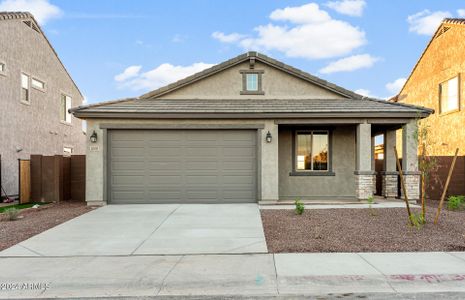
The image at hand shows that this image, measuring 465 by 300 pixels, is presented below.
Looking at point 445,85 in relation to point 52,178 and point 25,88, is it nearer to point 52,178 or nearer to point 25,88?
point 52,178

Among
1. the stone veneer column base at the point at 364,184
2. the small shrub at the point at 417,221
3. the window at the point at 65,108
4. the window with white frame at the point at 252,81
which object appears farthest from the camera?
→ the window at the point at 65,108

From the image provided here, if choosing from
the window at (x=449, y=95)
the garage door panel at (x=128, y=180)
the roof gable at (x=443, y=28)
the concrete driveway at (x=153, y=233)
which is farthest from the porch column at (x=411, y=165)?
the garage door panel at (x=128, y=180)

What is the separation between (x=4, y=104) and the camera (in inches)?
641

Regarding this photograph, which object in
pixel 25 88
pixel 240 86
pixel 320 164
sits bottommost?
pixel 320 164

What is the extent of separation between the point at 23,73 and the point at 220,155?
40.0 ft

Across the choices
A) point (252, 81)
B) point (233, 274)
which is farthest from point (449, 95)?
point (233, 274)

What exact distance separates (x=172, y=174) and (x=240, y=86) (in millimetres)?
4843

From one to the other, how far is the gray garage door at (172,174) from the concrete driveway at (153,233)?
3.67ft

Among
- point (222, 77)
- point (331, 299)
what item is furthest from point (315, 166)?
point (331, 299)

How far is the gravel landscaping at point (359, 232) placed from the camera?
22.7 ft

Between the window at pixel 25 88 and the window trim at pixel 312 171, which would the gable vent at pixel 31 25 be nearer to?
the window at pixel 25 88

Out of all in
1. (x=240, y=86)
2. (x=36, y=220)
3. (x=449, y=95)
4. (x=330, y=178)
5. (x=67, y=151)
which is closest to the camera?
(x=36, y=220)

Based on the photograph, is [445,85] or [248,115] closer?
[248,115]

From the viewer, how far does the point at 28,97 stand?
18.2 m
